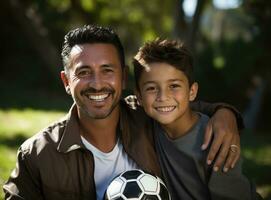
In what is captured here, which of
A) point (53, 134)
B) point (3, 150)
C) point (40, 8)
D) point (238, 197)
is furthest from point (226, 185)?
point (40, 8)

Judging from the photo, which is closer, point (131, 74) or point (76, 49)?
point (76, 49)

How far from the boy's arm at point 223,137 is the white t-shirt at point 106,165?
27.2 inches

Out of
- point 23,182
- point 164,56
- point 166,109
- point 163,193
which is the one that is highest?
point 164,56

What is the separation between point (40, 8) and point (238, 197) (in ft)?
50.2

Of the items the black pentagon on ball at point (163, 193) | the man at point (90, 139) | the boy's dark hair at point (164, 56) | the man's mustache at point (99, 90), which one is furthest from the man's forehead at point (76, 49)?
the black pentagon on ball at point (163, 193)

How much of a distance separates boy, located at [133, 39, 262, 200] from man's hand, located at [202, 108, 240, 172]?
0.32 feet

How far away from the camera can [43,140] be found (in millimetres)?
3932

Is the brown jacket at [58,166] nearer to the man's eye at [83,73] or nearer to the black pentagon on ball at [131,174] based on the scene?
the black pentagon on ball at [131,174]

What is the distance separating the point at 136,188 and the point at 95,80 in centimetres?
93

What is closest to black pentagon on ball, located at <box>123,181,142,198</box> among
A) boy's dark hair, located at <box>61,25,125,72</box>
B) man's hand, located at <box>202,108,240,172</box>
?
man's hand, located at <box>202,108,240,172</box>

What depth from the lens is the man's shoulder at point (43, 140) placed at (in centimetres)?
388

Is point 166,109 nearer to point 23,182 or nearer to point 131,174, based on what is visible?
point 131,174

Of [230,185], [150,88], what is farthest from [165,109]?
[230,185]

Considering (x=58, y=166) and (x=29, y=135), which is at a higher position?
(x=58, y=166)
